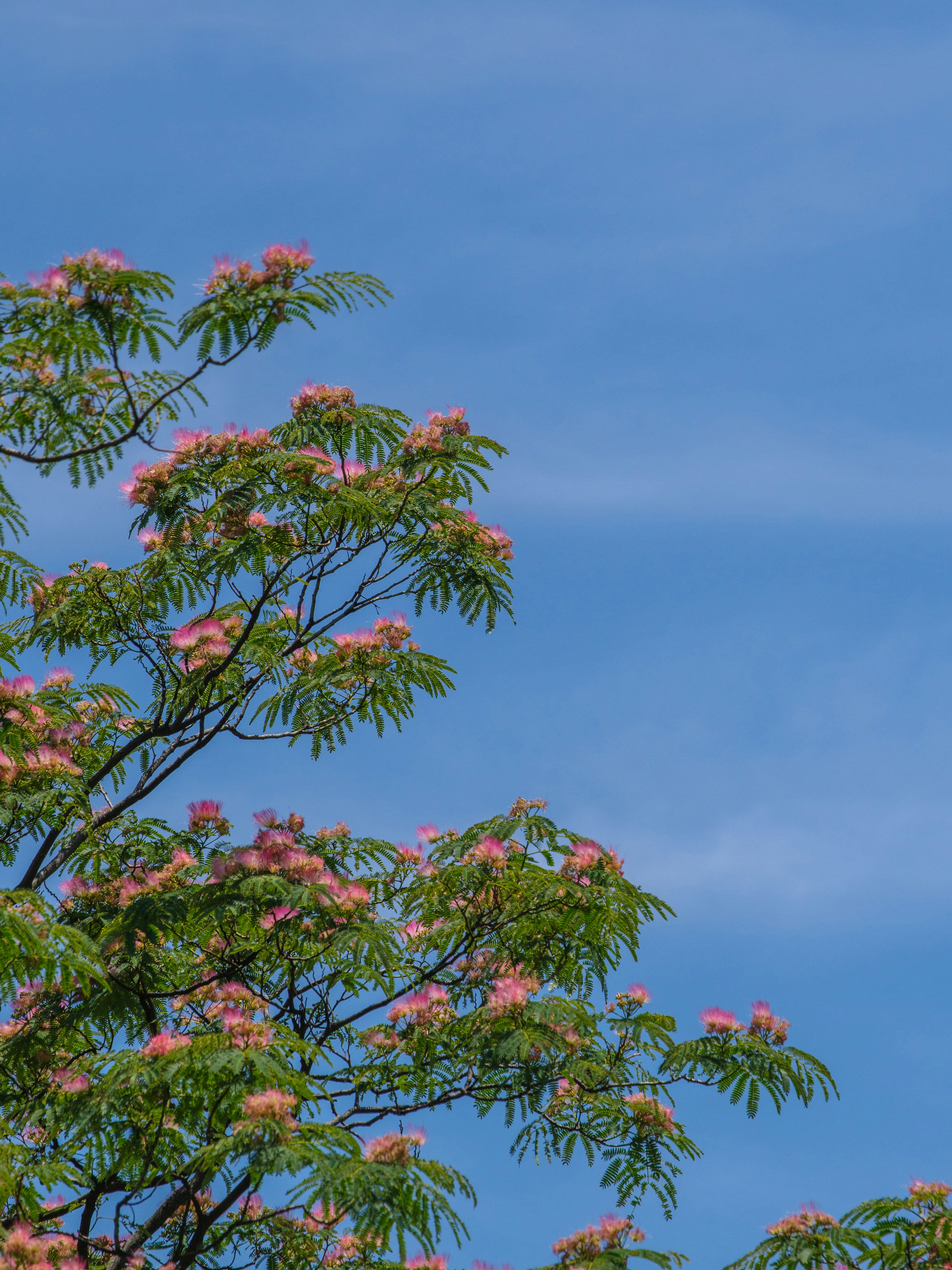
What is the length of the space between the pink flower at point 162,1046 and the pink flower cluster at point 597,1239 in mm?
2697

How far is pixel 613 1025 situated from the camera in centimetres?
855

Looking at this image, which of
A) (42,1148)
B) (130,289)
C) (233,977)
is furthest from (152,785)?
(130,289)

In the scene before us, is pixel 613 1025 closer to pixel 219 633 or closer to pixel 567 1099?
pixel 567 1099

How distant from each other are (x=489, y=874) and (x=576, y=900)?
0.64 m

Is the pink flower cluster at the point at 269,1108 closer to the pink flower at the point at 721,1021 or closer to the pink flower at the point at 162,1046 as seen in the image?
the pink flower at the point at 162,1046

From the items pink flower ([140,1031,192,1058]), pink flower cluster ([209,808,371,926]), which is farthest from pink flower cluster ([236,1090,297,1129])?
pink flower cluster ([209,808,371,926])

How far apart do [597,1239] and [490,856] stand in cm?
250

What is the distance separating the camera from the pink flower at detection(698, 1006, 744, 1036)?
8289 millimetres

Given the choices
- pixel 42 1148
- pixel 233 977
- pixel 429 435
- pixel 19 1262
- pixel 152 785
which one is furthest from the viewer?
pixel 152 785

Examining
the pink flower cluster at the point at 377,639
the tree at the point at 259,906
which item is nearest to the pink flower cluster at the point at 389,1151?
the tree at the point at 259,906

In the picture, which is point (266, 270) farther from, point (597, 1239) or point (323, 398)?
point (597, 1239)

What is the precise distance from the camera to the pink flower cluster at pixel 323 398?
9.71 metres

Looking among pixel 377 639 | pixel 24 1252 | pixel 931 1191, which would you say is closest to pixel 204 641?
pixel 377 639

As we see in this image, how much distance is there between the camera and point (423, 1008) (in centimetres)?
870
